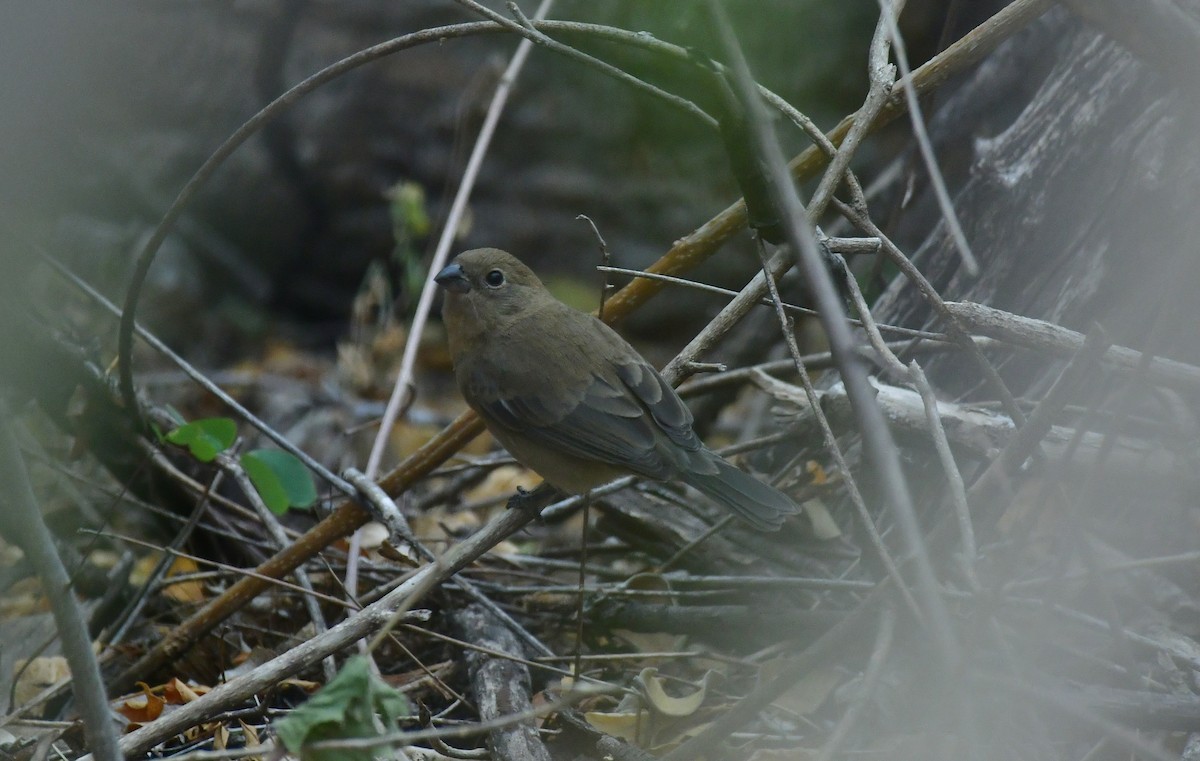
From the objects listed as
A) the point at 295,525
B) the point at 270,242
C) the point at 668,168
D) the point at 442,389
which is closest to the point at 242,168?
the point at 270,242

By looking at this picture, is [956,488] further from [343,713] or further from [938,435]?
[343,713]

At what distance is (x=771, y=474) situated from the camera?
393cm

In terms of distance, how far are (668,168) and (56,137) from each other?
16.3 ft

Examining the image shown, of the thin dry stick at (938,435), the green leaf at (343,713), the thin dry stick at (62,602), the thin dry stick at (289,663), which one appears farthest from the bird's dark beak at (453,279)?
the green leaf at (343,713)

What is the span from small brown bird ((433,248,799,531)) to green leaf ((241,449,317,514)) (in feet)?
2.10

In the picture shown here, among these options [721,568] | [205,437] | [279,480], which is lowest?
[721,568]

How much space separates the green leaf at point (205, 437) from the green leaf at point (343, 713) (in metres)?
1.60

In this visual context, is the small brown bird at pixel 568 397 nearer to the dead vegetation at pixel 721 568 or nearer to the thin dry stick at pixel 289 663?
the dead vegetation at pixel 721 568

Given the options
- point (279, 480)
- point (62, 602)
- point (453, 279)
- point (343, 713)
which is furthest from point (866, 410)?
point (453, 279)

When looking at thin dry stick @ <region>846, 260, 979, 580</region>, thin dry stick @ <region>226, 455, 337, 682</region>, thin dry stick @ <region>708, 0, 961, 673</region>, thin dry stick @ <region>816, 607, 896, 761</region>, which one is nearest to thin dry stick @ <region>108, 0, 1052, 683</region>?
thin dry stick @ <region>226, 455, 337, 682</region>

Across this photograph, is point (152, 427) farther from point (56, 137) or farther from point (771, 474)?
point (771, 474)

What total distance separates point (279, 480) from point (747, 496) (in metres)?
1.57

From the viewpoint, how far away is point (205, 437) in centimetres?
321

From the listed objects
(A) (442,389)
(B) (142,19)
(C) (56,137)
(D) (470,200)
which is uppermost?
(B) (142,19)
